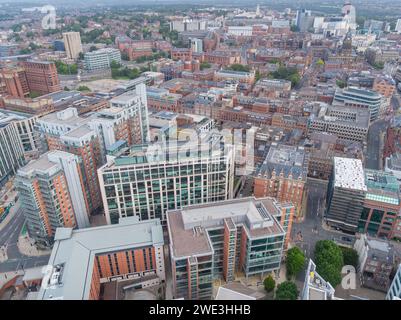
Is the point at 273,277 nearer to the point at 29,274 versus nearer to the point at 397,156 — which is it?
the point at 29,274

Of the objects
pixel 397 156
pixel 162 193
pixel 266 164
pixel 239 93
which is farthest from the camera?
pixel 239 93

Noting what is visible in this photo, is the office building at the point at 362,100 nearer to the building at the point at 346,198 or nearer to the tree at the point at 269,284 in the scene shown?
the building at the point at 346,198

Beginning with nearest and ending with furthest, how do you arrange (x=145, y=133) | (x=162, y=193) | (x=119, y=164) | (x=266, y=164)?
(x=119, y=164), (x=162, y=193), (x=266, y=164), (x=145, y=133)

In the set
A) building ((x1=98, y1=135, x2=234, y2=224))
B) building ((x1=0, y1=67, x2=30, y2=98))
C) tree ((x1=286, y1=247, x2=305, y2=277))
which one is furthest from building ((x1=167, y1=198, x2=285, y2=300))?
building ((x1=0, y1=67, x2=30, y2=98))

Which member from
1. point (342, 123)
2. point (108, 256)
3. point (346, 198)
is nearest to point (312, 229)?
point (346, 198)

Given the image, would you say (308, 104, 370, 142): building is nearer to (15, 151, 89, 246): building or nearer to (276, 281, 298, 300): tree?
(276, 281, 298, 300): tree

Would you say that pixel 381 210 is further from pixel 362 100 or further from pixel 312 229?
pixel 362 100

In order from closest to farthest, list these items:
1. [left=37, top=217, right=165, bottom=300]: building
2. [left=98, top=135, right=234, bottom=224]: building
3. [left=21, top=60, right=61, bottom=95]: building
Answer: [left=37, top=217, right=165, bottom=300]: building < [left=98, top=135, right=234, bottom=224]: building < [left=21, top=60, right=61, bottom=95]: building

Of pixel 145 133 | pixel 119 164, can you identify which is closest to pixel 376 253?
pixel 119 164
